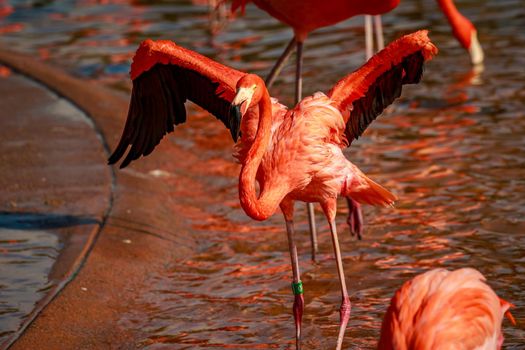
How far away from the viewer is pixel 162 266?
5.78 meters

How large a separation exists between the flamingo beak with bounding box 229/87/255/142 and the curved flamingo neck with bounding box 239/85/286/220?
0.21 meters

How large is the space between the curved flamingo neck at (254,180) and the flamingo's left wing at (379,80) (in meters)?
0.54

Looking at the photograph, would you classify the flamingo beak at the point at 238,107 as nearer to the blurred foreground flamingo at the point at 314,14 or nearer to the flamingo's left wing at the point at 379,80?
the flamingo's left wing at the point at 379,80

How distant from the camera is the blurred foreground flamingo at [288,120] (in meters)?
4.64

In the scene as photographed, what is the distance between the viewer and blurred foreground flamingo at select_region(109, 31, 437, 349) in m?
4.64

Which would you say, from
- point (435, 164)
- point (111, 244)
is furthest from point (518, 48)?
point (111, 244)

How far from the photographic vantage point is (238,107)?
417 cm

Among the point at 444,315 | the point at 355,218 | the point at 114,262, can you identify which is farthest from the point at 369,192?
the point at 114,262

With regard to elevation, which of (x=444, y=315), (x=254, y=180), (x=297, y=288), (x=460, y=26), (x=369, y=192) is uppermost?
(x=460, y=26)

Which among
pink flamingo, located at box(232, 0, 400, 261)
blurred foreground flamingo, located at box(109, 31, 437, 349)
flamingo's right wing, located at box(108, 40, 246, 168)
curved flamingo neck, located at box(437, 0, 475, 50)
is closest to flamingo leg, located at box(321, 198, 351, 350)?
blurred foreground flamingo, located at box(109, 31, 437, 349)

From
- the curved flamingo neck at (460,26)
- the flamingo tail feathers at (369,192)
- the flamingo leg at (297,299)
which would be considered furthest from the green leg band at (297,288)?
the curved flamingo neck at (460,26)

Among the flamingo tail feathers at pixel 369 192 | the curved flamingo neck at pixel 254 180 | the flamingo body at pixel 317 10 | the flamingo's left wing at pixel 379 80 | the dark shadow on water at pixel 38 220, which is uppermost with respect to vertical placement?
the flamingo body at pixel 317 10

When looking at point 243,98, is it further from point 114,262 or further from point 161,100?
point 114,262

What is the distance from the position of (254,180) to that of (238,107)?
0.41 metres
